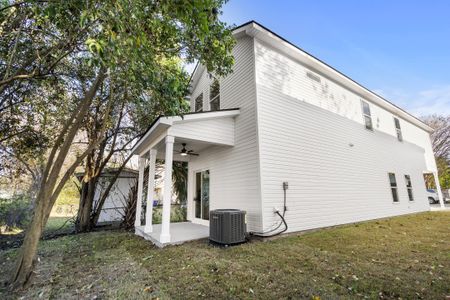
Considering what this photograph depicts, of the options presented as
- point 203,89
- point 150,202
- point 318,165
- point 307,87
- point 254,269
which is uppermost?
point 203,89

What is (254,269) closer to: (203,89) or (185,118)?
(185,118)

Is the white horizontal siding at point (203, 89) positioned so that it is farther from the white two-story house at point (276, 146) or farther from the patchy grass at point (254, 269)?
the patchy grass at point (254, 269)

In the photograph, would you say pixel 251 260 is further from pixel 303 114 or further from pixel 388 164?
pixel 388 164

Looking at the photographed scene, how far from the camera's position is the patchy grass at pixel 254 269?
295 centimetres

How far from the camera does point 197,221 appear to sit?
8.75 m

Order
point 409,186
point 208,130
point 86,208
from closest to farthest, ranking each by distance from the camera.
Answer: point 208,130, point 86,208, point 409,186

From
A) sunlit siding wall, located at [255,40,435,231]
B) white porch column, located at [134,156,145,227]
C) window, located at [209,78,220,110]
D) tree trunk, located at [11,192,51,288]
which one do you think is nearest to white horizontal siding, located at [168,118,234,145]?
sunlit siding wall, located at [255,40,435,231]

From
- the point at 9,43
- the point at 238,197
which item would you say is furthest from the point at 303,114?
the point at 9,43

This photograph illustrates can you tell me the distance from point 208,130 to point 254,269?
4112mm

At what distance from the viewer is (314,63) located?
818cm

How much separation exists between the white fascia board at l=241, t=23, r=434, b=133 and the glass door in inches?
210

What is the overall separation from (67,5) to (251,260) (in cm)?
539

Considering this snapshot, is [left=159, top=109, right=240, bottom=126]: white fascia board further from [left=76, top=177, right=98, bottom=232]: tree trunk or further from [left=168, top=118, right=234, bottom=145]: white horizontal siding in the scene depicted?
[left=76, top=177, right=98, bottom=232]: tree trunk

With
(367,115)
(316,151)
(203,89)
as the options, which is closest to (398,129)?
(367,115)
